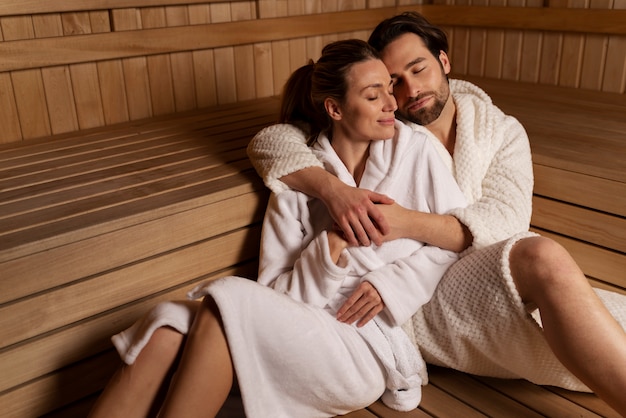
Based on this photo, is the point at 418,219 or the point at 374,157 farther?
the point at 374,157

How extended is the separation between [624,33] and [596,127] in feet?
2.08

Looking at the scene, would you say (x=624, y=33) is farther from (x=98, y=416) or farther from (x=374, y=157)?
(x=98, y=416)

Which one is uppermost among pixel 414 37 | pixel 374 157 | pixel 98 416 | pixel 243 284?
pixel 414 37

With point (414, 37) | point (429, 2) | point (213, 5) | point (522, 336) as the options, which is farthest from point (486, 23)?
point (522, 336)

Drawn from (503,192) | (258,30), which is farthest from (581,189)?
(258,30)

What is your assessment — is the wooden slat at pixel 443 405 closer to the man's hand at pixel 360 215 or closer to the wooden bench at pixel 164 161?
the wooden bench at pixel 164 161

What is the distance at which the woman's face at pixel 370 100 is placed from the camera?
1.52 m

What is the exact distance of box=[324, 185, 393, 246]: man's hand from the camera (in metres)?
1.44

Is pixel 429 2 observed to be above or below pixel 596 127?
above

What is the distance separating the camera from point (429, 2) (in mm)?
3324

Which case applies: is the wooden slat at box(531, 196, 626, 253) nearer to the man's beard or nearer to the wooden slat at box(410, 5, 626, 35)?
the man's beard

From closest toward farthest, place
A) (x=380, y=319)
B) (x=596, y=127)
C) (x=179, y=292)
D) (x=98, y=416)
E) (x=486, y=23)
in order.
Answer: (x=98, y=416) → (x=380, y=319) → (x=179, y=292) → (x=596, y=127) → (x=486, y=23)

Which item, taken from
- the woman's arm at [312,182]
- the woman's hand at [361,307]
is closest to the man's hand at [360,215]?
the woman's arm at [312,182]

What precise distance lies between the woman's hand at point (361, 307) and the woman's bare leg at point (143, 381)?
34 centimetres
